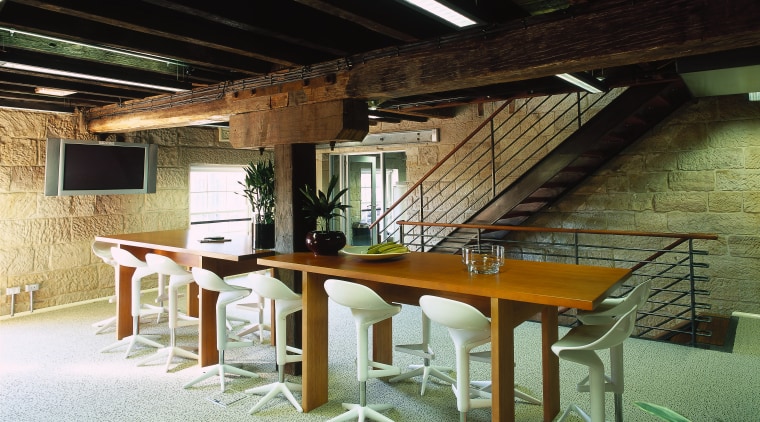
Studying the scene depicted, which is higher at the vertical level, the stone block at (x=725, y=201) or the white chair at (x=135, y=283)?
the stone block at (x=725, y=201)

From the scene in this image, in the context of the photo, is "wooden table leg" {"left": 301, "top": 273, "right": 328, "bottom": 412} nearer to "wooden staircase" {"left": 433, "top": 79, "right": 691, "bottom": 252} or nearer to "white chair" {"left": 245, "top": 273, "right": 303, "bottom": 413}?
"white chair" {"left": 245, "top": 273, "right": 303, "bottom": 413}

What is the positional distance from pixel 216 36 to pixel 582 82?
281 cm

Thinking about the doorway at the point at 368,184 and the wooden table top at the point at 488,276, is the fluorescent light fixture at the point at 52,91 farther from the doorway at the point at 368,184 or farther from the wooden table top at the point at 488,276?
the doorway at the point at 368,184

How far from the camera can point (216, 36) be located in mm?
2979

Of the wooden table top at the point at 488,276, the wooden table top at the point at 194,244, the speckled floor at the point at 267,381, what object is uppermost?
the wooden table top at the point at 194,244

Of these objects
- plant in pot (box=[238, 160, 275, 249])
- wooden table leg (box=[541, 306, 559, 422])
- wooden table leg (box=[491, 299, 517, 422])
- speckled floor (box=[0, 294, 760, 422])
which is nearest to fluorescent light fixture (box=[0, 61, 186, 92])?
plant in pot (box=[238, 160, 275, 249])

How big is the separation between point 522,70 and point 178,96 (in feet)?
11.2

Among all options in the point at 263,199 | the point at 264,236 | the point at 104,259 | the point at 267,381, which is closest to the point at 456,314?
the point at 267,381

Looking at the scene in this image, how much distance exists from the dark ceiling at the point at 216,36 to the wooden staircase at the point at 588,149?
1.41 feet

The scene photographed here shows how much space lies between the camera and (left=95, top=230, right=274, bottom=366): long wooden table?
3.75 metres

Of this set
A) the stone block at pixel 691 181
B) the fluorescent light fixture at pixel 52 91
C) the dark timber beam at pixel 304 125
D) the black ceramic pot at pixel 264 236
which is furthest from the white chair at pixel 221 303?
the stone block at pixel 691 181

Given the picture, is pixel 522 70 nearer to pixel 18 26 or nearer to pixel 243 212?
pixel 18 26

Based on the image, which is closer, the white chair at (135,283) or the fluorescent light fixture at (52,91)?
the white chair at (135,283)

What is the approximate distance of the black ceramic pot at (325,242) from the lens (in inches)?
134
